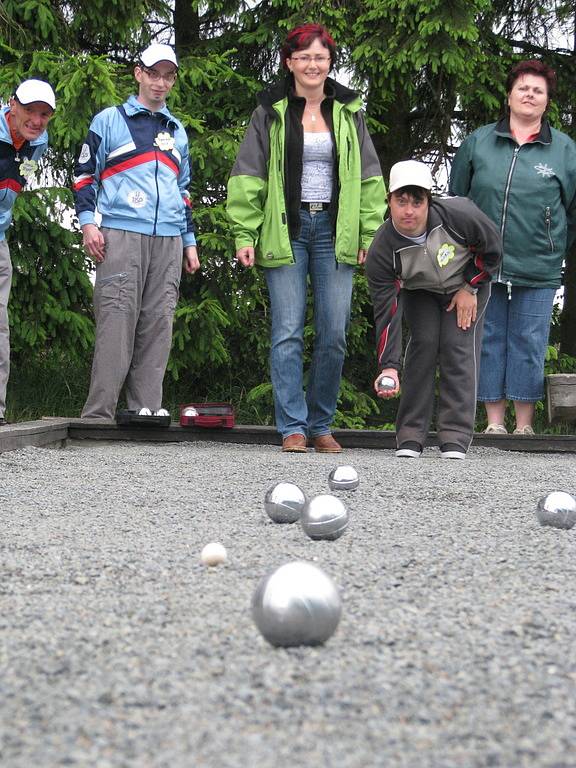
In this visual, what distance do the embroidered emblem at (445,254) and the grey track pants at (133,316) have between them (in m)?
1.41

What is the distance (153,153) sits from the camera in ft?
17.3

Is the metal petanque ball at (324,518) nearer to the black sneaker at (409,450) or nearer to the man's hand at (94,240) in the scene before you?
the black sneaker at (409,450)

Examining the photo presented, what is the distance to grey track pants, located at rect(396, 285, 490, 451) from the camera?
4902 millimetres

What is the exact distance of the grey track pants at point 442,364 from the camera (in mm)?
4902

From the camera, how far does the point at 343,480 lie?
3.47 metres

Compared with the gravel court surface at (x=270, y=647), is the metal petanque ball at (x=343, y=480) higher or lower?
lower

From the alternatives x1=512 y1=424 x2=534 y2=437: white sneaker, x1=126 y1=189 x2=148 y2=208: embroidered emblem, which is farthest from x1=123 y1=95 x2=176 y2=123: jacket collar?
x1=512 y1=424 x2=534 y2=437: white sneaker

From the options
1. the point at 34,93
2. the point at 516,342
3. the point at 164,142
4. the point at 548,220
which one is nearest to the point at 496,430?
the point at 516,342

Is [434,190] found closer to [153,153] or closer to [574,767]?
[153,153]

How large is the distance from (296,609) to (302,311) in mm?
3499

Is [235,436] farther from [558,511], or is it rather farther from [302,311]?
[558,511]

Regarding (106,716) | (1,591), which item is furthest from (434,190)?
(106,716)

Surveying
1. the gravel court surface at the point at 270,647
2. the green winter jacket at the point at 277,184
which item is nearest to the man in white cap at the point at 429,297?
the green winter jacket at the point at 277,184

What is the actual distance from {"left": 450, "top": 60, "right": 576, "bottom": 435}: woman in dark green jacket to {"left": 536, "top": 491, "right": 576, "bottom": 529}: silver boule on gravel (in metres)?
2.55
